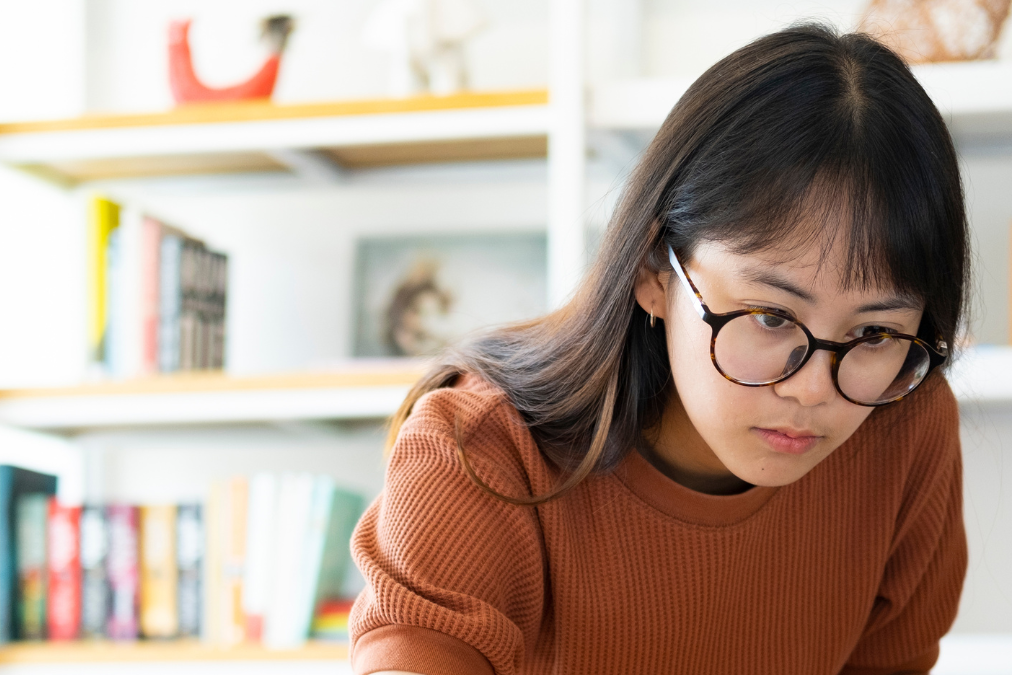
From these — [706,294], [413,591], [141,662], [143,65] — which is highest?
[143,65]

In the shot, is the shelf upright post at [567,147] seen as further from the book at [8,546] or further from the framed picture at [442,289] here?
the book at [8,546]

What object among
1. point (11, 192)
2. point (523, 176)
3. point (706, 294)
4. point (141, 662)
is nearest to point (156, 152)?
point (11, 192)

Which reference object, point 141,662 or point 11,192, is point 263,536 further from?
point 11,192

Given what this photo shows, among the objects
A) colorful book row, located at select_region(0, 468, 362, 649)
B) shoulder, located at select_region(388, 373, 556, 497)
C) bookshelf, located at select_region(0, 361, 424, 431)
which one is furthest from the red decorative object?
shoulder, located at select_region(388, 373, 556, 497)

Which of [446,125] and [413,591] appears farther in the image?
[446,125]

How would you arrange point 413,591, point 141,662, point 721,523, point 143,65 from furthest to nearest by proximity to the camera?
1. point 143,65
2. point 141,662
3. point 721,523
4. point 413,591

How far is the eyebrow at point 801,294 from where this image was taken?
0.71m

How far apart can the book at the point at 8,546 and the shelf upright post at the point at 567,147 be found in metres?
0.89

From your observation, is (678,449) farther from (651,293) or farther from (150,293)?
(150,293)

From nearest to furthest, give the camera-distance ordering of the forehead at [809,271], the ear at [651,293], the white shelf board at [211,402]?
the forehead at [809,271] → the ear at [651,293] → the white shelf board at [211,402]

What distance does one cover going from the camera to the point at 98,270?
168cm

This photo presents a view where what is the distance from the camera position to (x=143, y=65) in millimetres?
1964

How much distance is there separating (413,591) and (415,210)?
48.3 inches

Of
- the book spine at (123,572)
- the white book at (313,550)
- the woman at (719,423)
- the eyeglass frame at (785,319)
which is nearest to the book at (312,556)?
the white book at (313,550)
